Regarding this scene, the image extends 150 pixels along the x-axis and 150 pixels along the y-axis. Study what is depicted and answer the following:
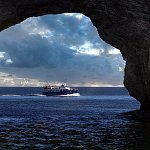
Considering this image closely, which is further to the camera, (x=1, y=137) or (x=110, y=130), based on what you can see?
(x=110, y=130)

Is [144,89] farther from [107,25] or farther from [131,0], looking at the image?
[131,0]

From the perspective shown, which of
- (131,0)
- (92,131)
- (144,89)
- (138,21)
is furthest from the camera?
(144,89)

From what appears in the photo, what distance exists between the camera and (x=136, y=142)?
113 ft

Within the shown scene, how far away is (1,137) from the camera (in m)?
38.0

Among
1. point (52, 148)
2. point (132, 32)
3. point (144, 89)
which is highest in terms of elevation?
point (132, 32)

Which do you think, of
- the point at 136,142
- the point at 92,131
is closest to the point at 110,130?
the point at 92,131

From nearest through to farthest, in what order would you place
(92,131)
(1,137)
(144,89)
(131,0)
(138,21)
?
(1,137)
(92,131)
(131,0)
(138,21)
(144,89)

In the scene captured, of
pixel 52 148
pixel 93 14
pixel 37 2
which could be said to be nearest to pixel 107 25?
pixel 93 14

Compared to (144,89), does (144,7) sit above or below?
above

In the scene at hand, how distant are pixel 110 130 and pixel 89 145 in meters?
11.4

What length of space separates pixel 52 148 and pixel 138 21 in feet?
82.1

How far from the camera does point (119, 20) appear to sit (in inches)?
2053

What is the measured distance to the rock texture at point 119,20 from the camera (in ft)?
156

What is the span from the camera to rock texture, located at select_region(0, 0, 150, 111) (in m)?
47.7
